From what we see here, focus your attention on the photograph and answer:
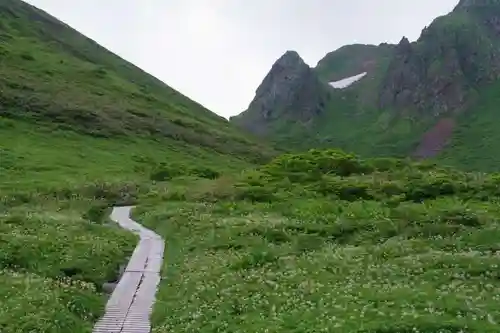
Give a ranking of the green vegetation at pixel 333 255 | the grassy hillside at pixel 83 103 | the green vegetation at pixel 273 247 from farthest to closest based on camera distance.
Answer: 1. the grassy hillside at pixel 83 103
2. the green vegetation at pixel 273 247
3. the green vegetation at pixel 333 255

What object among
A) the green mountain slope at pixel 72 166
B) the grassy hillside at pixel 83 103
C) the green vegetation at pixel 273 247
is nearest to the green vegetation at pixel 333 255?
the green vegetation at pixel 273 247

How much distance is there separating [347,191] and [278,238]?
19165mm

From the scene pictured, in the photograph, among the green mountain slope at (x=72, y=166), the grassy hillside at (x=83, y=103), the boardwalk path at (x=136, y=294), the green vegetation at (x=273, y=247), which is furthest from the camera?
the grassy hillside at (x=83, y=103)

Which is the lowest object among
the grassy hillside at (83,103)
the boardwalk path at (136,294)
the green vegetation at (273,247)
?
the boardwalk path at (136,294)

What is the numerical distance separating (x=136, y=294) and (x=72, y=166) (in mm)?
71350

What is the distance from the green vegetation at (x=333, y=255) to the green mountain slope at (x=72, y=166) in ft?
11.7

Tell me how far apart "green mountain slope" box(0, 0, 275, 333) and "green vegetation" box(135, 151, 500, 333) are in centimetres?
355

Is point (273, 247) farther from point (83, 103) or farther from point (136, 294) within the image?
point (83, 103)

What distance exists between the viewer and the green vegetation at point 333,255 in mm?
19453

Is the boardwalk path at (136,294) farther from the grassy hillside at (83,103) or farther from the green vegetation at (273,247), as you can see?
the grassy hillside at (83,103)

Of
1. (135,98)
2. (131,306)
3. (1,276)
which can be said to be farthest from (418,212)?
(135,98)

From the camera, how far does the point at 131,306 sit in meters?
23.8

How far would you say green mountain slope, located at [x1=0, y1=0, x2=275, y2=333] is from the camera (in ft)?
80.1

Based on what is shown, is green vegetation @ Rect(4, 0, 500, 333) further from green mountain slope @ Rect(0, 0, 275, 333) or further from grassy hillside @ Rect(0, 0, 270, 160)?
grassy hillside @ Rect(0, 0, 270, 160)
